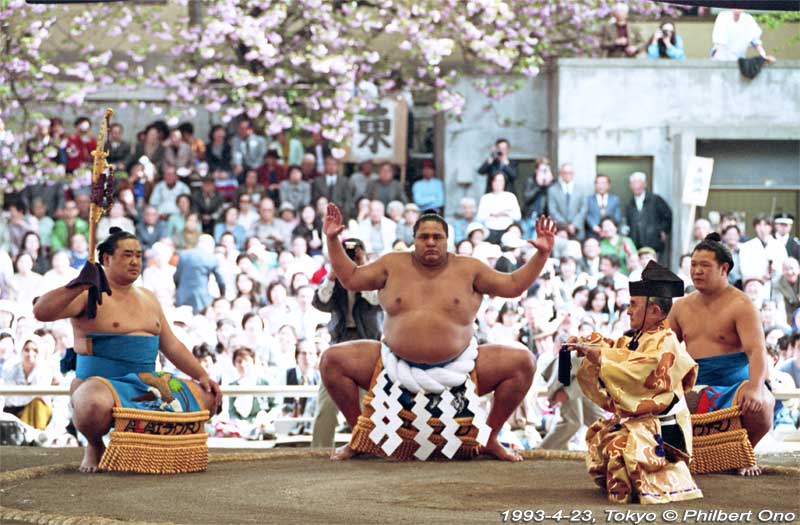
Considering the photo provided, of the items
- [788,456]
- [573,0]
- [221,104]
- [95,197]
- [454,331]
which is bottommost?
[788,456]

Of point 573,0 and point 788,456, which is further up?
point 573,0

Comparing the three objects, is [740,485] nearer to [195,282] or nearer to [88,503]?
[88,503]

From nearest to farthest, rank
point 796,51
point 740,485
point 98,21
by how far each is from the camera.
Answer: point 740,485, point 98,21, point 796,51

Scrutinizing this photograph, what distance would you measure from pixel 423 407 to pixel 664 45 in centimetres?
600

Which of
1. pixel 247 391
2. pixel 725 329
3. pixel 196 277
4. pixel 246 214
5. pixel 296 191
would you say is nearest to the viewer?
pixel 725 329

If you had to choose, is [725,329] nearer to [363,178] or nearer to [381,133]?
[363,178]

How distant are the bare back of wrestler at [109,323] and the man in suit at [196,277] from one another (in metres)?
3.21

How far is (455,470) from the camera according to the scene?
163 inches

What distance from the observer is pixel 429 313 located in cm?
441

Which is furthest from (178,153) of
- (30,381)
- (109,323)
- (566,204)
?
(109,323)

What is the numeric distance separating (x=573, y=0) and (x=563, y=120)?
881 millimetres

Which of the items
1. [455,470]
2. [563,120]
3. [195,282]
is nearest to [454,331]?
[455,470]

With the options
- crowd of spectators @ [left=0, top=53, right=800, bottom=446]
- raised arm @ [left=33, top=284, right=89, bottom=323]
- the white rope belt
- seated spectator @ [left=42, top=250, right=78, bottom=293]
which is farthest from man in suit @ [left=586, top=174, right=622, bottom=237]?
raised arm @ [left=33, top=284, right=89, bottom=323]

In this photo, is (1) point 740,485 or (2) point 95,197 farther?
(2) point 95,197
